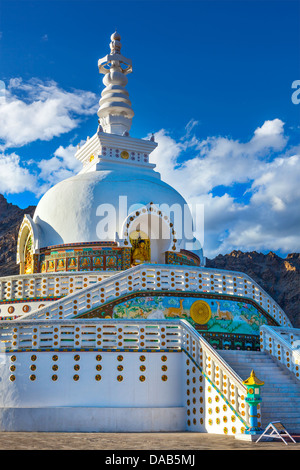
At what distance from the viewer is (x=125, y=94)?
29.2 m

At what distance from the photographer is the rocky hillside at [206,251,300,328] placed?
47.1m

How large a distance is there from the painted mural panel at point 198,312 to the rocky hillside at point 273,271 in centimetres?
2924

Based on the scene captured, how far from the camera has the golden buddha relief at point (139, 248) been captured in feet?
71.8

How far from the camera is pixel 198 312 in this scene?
1730 centimetres

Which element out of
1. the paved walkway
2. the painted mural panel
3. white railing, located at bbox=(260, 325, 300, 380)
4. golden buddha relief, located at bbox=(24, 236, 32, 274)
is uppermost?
golden buddha relief, located at bbox=(24, 236, 32, 274)

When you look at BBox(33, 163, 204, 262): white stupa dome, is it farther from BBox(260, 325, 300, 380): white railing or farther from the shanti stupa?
BBox(260, 325, 300, 380): white railing

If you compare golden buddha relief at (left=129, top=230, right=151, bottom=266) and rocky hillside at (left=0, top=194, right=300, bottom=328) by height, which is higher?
rocky hillside at (left=0, top=194, right=300, bottom=328)

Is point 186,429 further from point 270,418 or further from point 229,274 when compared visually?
point 229,274

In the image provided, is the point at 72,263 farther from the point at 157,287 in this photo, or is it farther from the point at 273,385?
the point at 273,385

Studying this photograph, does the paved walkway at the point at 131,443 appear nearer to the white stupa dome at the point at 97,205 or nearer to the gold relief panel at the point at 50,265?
the gold relief panel at the point at 50,265

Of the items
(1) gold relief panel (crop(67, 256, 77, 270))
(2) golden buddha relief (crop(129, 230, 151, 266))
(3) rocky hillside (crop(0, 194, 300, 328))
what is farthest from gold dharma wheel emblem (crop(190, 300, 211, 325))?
(3) rocky hillside (crop(0, 194, 300, 328))

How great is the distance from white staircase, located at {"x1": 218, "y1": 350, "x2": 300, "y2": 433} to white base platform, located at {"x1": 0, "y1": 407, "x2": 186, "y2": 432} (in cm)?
212

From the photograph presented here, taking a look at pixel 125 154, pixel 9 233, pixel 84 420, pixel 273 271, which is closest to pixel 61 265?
pixel 125 154

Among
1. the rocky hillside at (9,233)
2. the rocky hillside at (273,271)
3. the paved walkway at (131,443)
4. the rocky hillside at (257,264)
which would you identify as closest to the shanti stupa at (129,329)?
the paved walkway at (131,443)
